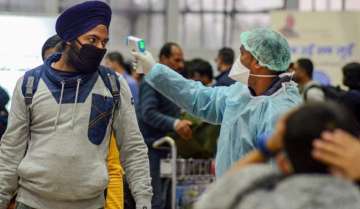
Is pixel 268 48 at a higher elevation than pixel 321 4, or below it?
higher

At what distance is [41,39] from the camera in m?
6.16

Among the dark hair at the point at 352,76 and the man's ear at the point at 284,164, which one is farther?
the dark hair at the point at 352,76

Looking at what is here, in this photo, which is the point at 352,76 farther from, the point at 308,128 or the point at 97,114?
the point at 308,128

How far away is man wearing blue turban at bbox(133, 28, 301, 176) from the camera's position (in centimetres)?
408

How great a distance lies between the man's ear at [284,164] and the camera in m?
2.16

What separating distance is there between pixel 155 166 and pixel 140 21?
4.23m

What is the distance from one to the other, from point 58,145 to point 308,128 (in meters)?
1.83

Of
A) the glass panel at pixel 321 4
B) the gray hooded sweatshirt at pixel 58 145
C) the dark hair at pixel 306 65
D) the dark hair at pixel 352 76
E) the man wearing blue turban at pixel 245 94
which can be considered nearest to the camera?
the gray hooded sweatshirt at pixel 58 145

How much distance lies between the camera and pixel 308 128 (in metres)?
2.09

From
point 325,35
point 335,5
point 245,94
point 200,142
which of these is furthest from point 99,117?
point 335,5

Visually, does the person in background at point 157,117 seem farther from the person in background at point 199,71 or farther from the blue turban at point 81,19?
the blue turban at point 81,19

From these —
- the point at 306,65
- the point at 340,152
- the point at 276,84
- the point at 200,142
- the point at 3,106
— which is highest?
the point at 340,152

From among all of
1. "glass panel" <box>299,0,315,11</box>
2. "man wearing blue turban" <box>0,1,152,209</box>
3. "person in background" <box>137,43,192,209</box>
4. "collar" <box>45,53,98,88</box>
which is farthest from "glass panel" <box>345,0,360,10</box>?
"collar" <box>45,53,98,88</box>

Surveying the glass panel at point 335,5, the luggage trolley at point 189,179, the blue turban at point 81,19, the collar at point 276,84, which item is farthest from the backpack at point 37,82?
the glass panel at point 335,5
